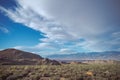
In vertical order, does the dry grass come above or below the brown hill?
below

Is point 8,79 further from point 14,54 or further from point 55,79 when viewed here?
point 14,54

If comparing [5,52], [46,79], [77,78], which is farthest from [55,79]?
[5,52]

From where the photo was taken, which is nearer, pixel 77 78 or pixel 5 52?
pixel 77 78

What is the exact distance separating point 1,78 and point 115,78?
36.5 ft

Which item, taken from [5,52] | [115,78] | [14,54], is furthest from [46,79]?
[5,52]

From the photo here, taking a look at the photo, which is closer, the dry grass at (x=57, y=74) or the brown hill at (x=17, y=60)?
the dry grass at (x=57, y=74)

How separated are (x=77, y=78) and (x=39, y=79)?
362cm

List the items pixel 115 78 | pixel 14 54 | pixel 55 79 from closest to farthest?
pixel 55 79 → pixel 115 78 → pixel 14 54

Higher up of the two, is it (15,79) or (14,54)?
(14,54)

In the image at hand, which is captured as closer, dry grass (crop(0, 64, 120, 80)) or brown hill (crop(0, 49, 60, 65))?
dry grass (crop(0, 64, 120, 80))

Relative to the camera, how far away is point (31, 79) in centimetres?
1417

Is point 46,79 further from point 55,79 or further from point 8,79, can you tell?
point 8,79

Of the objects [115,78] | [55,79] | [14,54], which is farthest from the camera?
[14,54]

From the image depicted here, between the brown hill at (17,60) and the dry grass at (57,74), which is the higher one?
the brown hill at (17,60)
